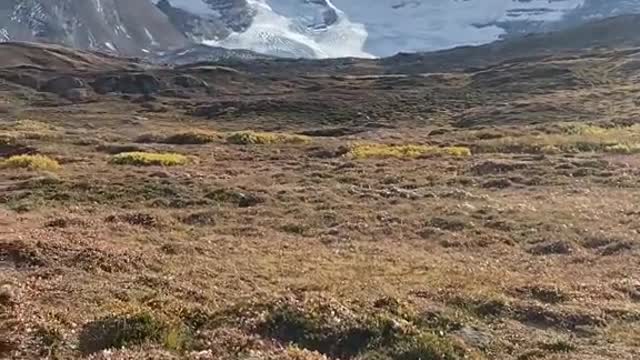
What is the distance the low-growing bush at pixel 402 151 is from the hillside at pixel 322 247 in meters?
0.29

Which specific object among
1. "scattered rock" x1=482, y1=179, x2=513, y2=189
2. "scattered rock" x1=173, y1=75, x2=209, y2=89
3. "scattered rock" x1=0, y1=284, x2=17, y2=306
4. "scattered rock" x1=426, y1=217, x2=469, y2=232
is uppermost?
"scattered rock" x1=173, y1=75, x2=209, y2=89

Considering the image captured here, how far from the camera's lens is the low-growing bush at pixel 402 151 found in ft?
189

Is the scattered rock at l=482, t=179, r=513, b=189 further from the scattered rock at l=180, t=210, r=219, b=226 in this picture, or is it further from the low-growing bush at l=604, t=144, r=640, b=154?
the scattered rock at l=180, t=210, r=219, b=226

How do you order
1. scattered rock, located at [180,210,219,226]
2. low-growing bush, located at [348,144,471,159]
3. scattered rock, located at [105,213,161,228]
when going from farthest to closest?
low-growing bush, located at [348,144,471,159]
scattered rock, located at [180,210,219,226]
scattered rock, located at [105,213,161,228]

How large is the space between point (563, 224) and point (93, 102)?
386 feet

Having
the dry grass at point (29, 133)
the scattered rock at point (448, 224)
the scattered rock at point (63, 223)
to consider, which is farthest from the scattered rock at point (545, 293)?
the dry grass at point (29, 133)

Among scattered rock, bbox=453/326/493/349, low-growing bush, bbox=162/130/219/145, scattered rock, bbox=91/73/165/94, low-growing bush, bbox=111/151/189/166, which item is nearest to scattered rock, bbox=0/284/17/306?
scattered rock, bbox=453/326/493/349

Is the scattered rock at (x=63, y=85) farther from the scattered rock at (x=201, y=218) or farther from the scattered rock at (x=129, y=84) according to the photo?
the scattered rock at (x=201, y=218)

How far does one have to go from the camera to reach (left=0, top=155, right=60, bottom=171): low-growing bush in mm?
47219

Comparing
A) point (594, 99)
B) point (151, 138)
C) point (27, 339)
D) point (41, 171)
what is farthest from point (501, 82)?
point (27, 339)

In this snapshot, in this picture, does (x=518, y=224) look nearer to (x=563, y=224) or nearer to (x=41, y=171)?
(x=563, y=224)

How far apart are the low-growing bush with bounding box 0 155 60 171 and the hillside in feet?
0.50

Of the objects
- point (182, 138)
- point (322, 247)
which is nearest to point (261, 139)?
point (182, 138)

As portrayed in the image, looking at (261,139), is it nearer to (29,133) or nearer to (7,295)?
(29,133)
